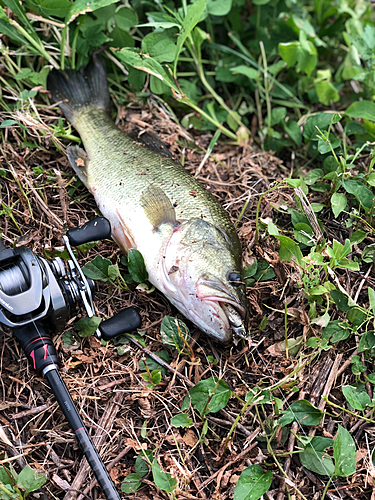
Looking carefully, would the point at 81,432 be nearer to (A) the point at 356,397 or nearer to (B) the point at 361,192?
(A) the point at 356,397

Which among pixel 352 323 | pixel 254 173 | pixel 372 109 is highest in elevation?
pixel 372 109

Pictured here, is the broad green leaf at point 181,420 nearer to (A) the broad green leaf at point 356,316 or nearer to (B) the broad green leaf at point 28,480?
(B) the broad green leaf at point 28,480

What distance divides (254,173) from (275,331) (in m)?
1.38

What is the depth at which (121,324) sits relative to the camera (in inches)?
105

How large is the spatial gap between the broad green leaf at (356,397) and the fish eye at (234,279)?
0.84 meters

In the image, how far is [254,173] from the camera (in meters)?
3.57

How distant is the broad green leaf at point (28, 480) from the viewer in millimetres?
2154

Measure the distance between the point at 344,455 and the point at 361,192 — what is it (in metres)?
1.73

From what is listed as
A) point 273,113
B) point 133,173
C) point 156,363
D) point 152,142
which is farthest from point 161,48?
point 156,363

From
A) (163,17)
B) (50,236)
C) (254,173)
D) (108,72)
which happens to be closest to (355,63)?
(254,173)

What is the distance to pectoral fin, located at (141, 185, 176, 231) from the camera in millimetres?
2896

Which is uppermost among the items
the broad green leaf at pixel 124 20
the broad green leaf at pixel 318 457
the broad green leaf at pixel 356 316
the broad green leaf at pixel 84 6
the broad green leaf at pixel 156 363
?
the broad green leaf at pixel 84 6

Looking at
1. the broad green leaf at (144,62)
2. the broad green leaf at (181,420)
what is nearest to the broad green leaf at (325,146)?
the broad green leaf at (144,62)

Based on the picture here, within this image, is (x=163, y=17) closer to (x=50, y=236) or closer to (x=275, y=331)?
(x=50, y=236)
